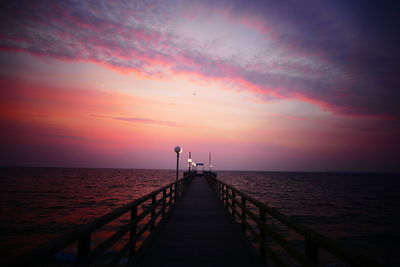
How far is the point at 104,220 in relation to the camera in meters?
3.00

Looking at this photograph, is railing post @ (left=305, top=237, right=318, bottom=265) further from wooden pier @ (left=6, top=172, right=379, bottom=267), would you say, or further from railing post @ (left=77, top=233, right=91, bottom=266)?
railing post @ (left=77, top=233, right=91, bottom=266)

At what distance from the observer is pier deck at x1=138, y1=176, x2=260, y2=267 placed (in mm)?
4254

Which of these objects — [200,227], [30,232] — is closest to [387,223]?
[200,227]

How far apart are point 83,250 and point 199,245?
10.7 ft

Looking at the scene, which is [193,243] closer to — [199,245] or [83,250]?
[199,245]

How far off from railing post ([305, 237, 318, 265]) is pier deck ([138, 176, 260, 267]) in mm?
1847

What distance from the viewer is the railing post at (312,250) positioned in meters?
2.47

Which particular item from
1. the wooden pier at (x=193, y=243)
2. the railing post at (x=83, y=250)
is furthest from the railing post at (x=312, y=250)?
the railing post at (x=83, y=250)

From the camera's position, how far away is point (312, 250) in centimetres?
250

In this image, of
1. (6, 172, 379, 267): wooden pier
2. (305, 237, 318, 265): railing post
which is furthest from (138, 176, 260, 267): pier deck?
(305, 237, 318, 265): railing post

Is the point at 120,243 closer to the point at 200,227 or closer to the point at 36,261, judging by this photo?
the point at 200,227

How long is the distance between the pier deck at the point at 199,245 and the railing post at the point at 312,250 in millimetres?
1847

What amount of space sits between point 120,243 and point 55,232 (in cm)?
541

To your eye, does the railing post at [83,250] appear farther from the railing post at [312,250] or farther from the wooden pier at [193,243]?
the railing post at [312,250]
